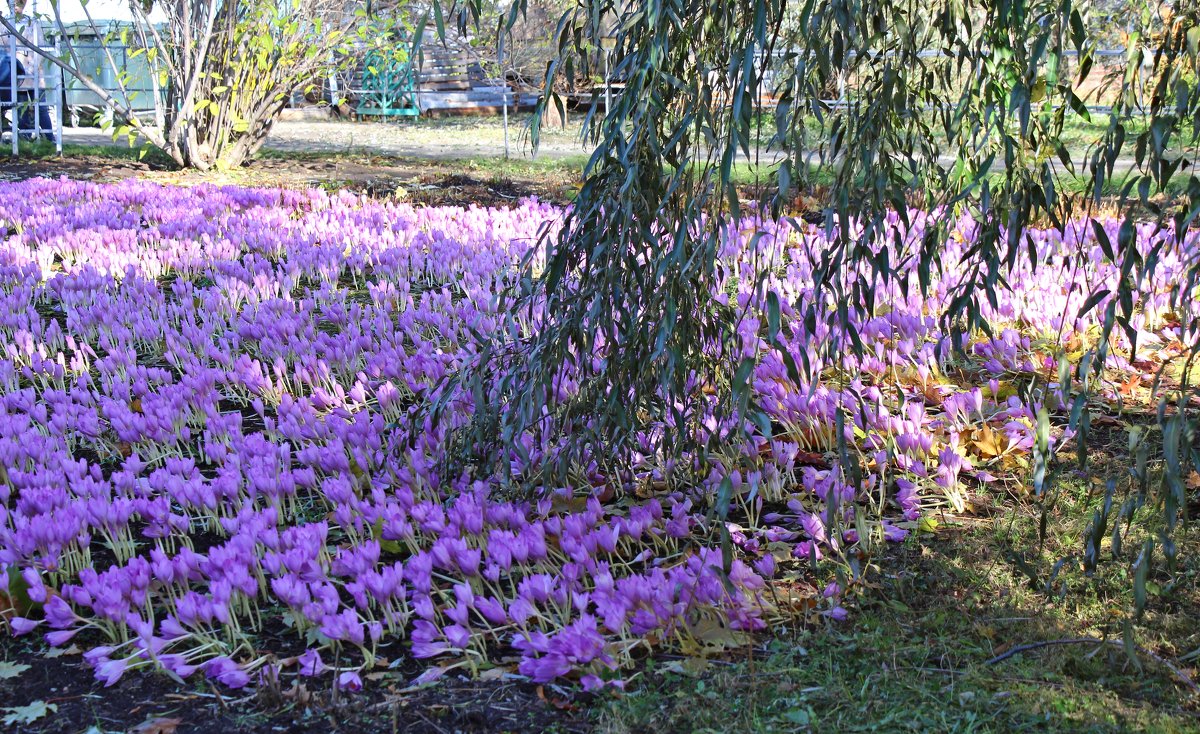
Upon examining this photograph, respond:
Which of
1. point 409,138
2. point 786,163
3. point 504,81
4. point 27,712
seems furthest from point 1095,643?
point 409,138

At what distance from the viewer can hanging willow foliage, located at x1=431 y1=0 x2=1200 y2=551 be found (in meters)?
2.37

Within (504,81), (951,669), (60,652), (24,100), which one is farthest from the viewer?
(24,100)

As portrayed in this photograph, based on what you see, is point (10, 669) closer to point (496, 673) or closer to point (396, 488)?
point (496, 673)

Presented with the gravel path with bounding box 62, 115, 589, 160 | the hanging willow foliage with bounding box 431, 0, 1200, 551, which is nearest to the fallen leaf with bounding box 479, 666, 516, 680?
the hanging willow foliage with bounding box 431, 0, 1200, 551

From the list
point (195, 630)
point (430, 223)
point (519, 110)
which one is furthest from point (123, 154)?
point (195, 630)

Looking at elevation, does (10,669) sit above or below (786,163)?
below

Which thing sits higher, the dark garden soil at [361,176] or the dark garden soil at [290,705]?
the dark garden soil at [361,176]

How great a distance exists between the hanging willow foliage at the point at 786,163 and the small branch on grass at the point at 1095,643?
14.3 inches

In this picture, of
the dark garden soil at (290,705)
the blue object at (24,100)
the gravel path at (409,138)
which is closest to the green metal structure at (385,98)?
the gravel path at (409,138)

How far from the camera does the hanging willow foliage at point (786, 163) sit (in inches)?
93.2

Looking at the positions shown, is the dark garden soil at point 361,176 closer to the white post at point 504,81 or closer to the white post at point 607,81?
the white post at point 504,81

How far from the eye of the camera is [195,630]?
2801 mm

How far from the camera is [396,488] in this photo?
3641 millimetres

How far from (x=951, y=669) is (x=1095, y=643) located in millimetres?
354
